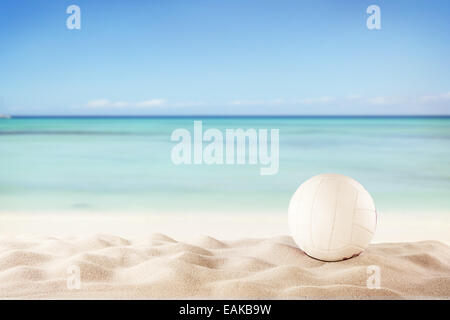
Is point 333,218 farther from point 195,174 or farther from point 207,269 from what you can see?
point 195,174

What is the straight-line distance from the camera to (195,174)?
19.0ft

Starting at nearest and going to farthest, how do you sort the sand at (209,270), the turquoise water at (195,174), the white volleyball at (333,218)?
1. the sand at (209,270)
2. the white volleyball at (333,218)
3. the turquoise water at (195,174)

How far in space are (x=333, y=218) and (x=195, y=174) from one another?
3280 mm

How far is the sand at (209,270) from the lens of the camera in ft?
7.96

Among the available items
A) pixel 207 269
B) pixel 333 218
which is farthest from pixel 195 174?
pixel 333 218

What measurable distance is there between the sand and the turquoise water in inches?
51.0

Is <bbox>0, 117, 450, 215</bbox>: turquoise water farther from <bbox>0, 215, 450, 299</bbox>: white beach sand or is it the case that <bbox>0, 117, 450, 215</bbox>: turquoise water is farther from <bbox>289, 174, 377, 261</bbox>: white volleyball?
<bbox>289, 174, 377, 261</bbox>: white volleyball

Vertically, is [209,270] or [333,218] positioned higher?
[333,218]

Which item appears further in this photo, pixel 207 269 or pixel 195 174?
pixel 195 174

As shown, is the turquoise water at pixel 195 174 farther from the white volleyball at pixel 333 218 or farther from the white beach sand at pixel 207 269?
the white volleyball at pixel 333 218

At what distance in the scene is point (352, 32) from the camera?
7762 millimetres

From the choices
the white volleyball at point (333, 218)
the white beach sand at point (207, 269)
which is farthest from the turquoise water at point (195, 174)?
the white volleyball at point (333, 218)

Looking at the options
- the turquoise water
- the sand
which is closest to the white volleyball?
the sand
